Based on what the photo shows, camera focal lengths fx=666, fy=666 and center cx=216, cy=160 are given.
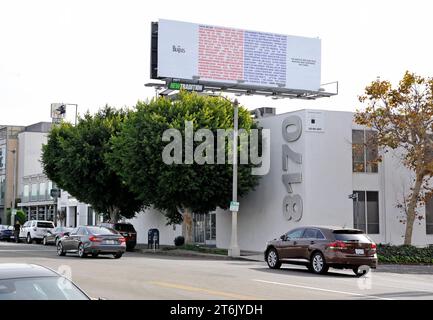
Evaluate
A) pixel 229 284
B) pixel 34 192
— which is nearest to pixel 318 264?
pixel 229 284

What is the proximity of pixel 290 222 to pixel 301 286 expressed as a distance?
1785 centimetres

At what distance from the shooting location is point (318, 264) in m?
21.5

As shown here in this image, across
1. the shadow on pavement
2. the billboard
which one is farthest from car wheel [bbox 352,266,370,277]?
the billboard

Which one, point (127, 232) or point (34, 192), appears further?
point (34, 192)

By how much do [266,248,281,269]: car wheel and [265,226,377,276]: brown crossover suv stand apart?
0.55 meters

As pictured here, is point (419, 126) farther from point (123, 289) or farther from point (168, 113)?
point (123, 289)

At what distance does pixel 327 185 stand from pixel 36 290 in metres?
28.5

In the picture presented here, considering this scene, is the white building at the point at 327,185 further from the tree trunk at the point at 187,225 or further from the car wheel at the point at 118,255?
the car wheel at the point at 118,255

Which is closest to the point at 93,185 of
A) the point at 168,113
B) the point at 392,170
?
the point at 168,113

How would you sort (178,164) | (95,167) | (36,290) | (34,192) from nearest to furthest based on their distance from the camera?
(36,290) → (178,164) → (95,167) → (34,192)

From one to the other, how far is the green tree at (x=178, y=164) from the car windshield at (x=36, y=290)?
26.2 m

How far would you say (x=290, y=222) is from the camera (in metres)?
34.2

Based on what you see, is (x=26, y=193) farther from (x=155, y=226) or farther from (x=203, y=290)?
(x=203, y=290)

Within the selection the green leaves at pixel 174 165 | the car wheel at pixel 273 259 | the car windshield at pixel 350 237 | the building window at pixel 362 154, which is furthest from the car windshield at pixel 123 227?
the car windshield at pixel 350 237
